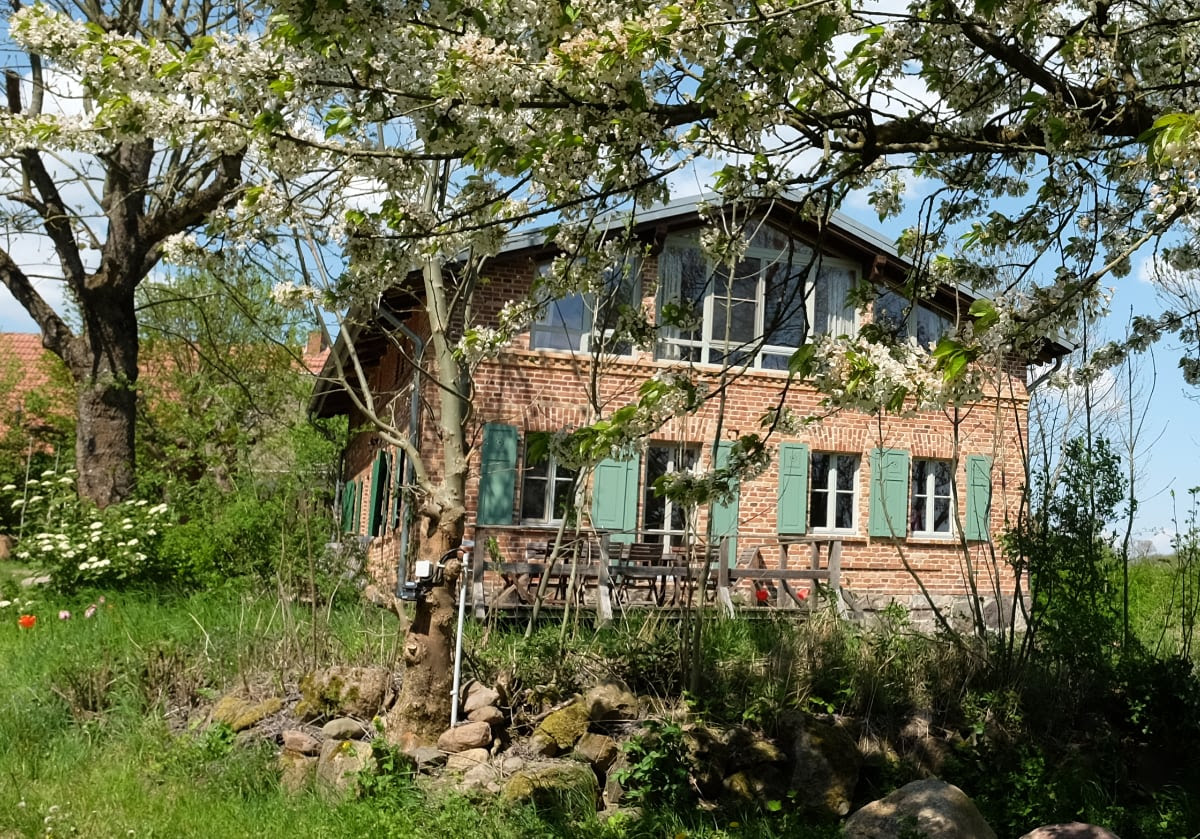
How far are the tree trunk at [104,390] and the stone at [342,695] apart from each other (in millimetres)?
7598

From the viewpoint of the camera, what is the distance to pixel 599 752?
5.91 m

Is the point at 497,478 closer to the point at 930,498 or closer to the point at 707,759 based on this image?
the point at 930,498

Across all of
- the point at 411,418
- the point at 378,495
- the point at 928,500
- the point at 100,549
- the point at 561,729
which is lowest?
the point at 561,729

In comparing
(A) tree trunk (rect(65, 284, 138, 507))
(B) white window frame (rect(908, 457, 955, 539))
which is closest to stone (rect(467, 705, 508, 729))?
(A) tree trunk (rect(65, 284, 138, 507))

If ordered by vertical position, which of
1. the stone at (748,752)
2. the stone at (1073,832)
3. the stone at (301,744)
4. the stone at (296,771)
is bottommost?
the stone at (296,771)

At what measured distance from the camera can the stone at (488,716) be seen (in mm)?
6285

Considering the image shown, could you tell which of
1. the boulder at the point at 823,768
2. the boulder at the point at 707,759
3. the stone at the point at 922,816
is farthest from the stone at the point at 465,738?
the stone at the point at 922,816

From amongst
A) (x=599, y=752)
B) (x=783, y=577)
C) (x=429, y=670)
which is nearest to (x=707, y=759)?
(x=599, y=752)

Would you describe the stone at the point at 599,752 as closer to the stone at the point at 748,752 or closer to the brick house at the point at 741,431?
the stone at the point at 748,752

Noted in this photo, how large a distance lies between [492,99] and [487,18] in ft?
1.38

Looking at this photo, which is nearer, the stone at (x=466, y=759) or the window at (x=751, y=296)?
the stone at (x=466, y=759)

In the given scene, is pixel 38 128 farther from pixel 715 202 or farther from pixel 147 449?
pixel 147 449

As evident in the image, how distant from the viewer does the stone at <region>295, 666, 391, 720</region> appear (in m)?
6.56

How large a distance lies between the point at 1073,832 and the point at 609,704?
2.47 m
